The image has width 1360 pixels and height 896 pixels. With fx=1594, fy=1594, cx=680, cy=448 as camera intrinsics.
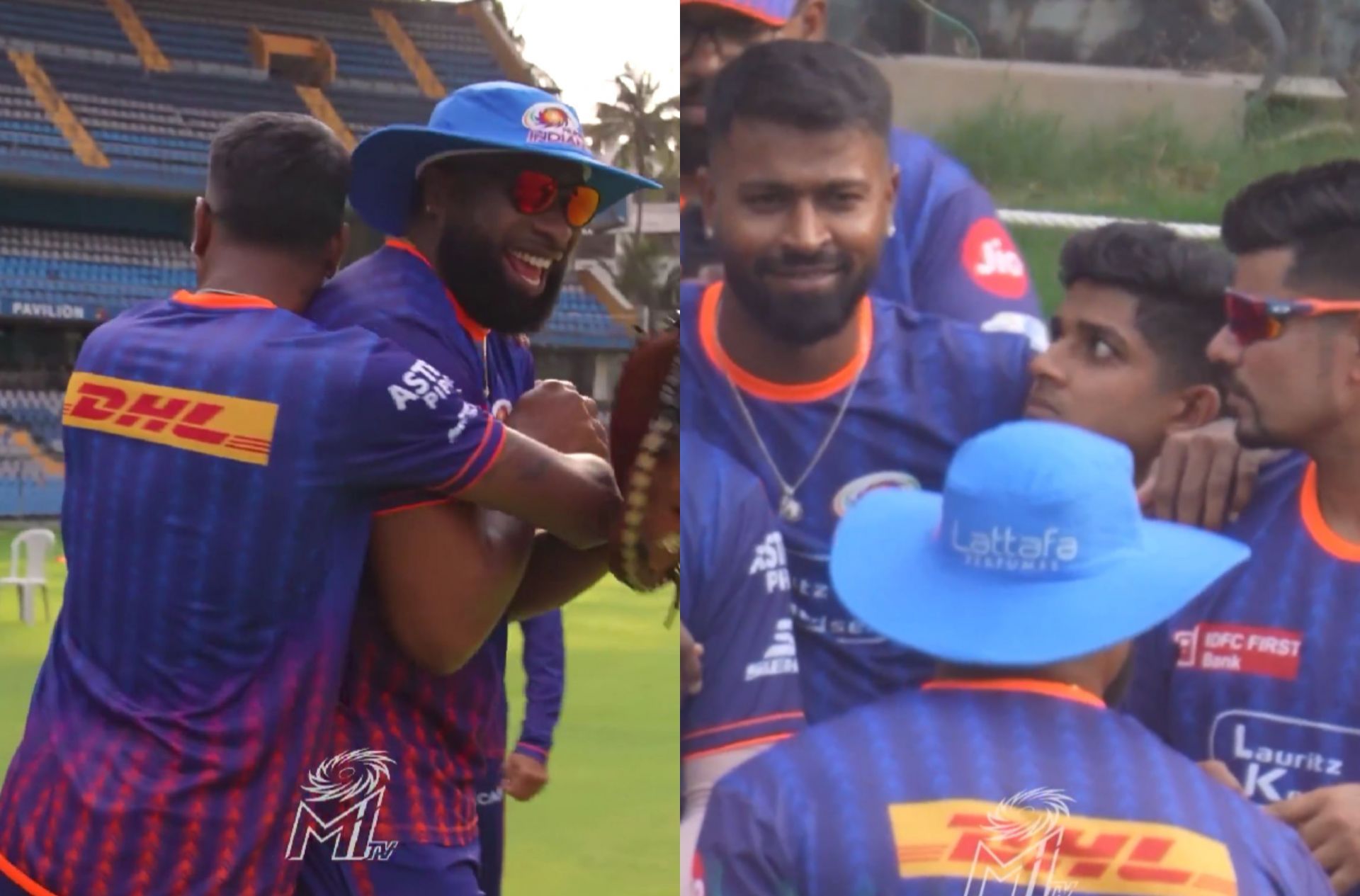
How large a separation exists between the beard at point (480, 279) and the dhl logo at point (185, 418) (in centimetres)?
27

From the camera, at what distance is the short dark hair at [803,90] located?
1.29 meters

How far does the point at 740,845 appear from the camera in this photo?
1.33 metres

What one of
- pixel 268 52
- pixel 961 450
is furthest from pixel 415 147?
pixel 268 52

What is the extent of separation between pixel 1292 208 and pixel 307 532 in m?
1.06

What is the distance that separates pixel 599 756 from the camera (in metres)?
5.23

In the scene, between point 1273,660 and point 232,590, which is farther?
point 232,590

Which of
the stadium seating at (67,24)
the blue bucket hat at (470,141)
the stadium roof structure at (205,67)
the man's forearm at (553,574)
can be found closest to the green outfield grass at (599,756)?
the man's forearm at (553,574)

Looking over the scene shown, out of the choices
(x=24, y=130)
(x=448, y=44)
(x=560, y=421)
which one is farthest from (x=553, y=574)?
(x=448, y=44)

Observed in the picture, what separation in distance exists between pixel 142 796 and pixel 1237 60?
1331mm

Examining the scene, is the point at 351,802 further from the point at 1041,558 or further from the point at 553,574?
the point at 1041,558

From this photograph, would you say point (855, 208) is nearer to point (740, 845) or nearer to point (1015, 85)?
point (1015, 85)

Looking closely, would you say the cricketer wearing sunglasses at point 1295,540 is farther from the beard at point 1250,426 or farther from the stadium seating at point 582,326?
the stadium seating at point 582,326

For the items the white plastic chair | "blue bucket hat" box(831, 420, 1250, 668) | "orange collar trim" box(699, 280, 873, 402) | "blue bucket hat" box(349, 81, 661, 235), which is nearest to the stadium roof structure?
the white plastic chair

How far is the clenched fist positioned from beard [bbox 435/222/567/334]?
95 mm
